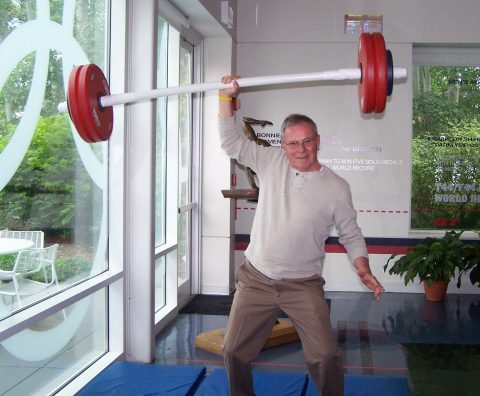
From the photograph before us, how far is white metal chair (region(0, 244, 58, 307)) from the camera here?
9.08ft

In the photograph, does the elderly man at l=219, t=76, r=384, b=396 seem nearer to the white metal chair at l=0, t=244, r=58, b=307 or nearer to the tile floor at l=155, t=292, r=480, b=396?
the tile floor at l=155, t=292, r=480, b=396

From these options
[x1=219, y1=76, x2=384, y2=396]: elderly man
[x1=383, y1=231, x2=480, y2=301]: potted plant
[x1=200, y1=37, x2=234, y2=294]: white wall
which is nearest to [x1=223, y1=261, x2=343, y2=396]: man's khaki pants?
[x1=219, y1=76, x2=384, y2=396]: elderly man

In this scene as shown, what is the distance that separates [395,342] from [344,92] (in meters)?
2.86

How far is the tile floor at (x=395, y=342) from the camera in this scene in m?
3.40

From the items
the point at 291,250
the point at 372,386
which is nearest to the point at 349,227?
the point at 291,250

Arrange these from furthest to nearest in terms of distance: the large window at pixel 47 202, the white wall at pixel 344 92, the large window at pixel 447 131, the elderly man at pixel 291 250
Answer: the large window at pixel 447 131
the white wall at pixel 344 92
the elderly man at pixel 291 250
the large window at pixel 47 202

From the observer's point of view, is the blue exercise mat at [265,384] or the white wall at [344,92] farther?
the white wall at [344,92]

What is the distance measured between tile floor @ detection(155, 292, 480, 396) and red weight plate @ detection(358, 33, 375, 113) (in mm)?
1557

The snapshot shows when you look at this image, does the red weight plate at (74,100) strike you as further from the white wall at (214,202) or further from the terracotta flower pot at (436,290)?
the terracotta flower pot at (436,290)

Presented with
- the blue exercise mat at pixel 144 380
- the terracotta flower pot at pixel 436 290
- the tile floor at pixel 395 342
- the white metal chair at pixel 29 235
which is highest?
the white metal chair at pixel 29 235

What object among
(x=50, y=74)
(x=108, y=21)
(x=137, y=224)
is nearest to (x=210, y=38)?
(x=108, y=21)

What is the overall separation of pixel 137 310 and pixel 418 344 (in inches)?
78.8

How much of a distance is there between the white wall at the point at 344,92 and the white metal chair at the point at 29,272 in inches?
147

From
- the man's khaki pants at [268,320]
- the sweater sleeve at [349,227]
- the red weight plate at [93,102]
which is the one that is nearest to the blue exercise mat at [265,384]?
the man's khaki pants at [268,320]
